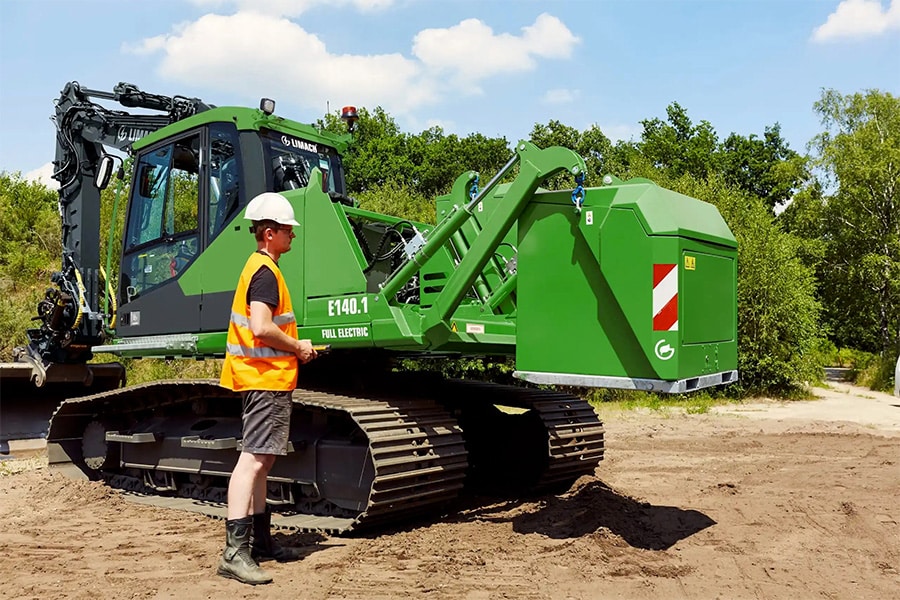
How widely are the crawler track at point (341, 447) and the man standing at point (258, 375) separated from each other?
2.75 ft

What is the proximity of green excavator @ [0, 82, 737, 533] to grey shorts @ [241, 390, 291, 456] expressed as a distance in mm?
803

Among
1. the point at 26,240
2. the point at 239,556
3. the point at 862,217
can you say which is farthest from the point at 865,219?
the point at 26,240

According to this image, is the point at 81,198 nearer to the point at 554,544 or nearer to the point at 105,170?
the point at 105,170

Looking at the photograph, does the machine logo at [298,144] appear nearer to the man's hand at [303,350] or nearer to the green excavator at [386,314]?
the green excavator at [386,314]

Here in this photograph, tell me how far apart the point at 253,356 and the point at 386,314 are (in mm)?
1168

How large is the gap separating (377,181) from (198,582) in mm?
39349

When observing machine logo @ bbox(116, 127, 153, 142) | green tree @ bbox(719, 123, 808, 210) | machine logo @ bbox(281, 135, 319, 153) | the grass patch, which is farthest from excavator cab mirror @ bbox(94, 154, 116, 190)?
green tree @ bbox(719, 123, 808, 210)

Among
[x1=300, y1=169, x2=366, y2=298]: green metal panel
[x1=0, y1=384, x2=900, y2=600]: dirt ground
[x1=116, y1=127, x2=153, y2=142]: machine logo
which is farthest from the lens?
[x1=116, y1=127, x2=153, y2=142]: machine logo

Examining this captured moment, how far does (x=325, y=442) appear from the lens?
18.5 ft

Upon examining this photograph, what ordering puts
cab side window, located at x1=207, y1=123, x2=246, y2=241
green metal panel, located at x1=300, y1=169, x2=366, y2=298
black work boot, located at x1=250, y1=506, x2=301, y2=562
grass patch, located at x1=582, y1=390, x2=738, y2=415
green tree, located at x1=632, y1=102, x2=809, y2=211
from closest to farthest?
black work boot, located at x1=250, y1=506, x2=301, y2=562 < green metal panel, located at x1=300, y1=169, x2=366, y2=298 < cab side window, located at x1=207, y1=123, x2=246, y2=241 < grass patch, located at x1=582, y1=390, x2=738, y2=415 < green tree, located at x1=632, y1=102, x2=809, y2=211

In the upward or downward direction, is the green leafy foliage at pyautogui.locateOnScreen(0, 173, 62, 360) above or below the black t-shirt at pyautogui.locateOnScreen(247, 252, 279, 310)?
above

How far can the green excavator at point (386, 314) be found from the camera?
15.2 ft

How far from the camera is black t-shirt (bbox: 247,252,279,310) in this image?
4312mm

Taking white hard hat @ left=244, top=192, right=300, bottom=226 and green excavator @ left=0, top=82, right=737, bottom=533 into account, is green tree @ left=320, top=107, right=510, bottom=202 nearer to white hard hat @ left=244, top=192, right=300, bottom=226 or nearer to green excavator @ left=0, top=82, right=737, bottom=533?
green excavator @ left=0, top=82, right=737, bottom=533
